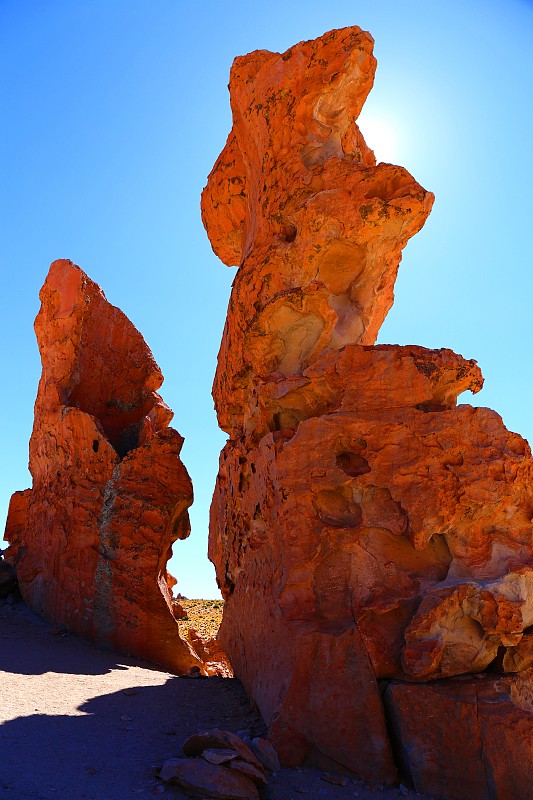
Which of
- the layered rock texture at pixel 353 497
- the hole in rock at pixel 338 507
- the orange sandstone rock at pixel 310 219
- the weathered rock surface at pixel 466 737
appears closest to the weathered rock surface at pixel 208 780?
the layered rock texture at pixel 353 497

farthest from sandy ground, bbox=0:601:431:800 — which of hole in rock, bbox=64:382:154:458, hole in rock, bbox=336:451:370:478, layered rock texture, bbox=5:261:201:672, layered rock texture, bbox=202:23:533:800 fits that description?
hole in rock, bbox=64:382:154:458

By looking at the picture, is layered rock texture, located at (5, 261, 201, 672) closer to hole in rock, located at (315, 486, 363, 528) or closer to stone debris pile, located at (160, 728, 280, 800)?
hole in rock, located at (315, 486, 363, 528)

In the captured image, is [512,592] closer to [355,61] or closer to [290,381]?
[290,381]

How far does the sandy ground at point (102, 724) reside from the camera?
453 cm

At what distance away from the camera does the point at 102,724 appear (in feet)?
20.6

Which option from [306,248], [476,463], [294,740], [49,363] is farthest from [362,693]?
[49,363]

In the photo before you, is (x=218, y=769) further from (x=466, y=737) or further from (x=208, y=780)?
(x=466, y=737)

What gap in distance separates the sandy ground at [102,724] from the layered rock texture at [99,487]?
6.16ft

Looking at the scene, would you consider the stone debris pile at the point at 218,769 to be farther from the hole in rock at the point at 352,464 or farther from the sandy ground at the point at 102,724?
the hole in rock at the point at 352,464

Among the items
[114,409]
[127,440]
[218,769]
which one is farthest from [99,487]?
[218,769]

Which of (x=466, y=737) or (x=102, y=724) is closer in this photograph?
(x=466, y=737)

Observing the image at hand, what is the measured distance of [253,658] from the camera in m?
7.69

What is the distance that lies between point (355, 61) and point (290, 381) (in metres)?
6.32

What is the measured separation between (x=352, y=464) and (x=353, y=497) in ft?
1.36
